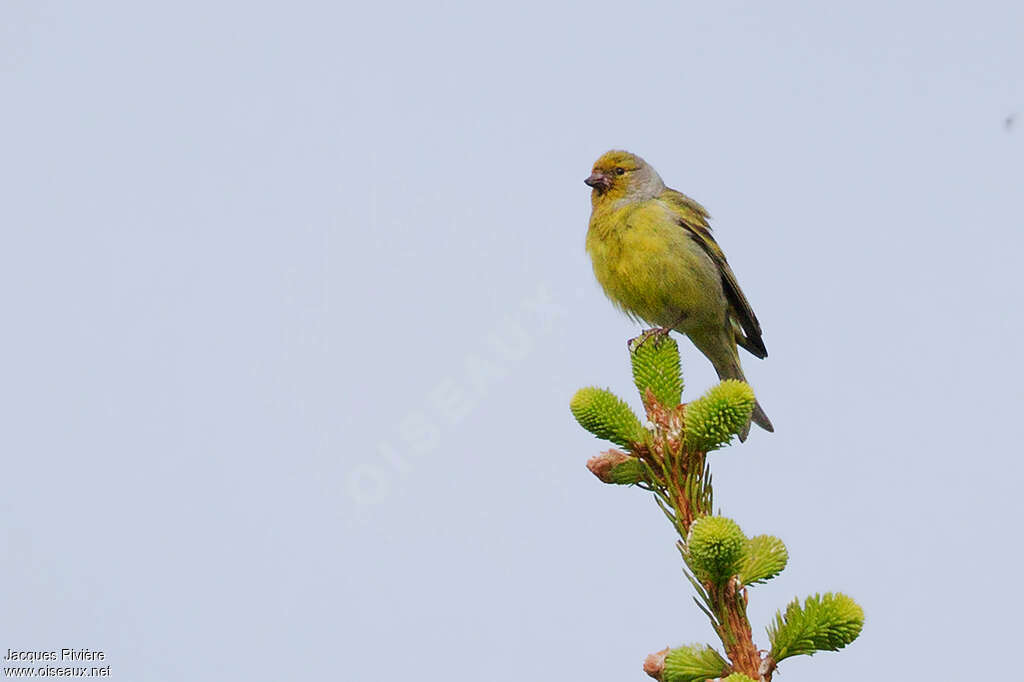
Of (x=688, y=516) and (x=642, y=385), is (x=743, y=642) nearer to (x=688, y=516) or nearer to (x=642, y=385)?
(x=688, y=516)

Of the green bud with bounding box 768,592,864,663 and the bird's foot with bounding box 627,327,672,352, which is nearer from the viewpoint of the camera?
the green bud with bounding box 768,592,864,663

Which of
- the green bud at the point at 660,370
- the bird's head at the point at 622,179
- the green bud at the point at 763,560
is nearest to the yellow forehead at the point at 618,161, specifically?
the bird's head at the point at 622,179

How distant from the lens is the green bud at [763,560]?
2400 mm

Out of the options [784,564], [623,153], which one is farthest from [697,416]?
[623,153]

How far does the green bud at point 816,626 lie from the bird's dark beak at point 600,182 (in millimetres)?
5233

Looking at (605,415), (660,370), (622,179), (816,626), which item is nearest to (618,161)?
(622,179)

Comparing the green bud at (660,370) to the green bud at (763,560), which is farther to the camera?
the green bud at (660,370)

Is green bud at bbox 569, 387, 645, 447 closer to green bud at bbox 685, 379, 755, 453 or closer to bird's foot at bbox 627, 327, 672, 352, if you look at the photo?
green bud at bbox 685, 379, 755, 453

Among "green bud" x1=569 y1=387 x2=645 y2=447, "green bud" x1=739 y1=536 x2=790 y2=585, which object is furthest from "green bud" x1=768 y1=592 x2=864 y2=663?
"green bud" x1=569 y1=387 x2=645 y2=447

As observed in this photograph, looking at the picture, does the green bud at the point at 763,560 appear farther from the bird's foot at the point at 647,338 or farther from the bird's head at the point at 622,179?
the bird's head at the point at 622,179

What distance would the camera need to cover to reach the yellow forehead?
7.54m

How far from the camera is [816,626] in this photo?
7.52 feet

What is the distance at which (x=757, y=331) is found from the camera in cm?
707

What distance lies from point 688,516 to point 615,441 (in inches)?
11.1
